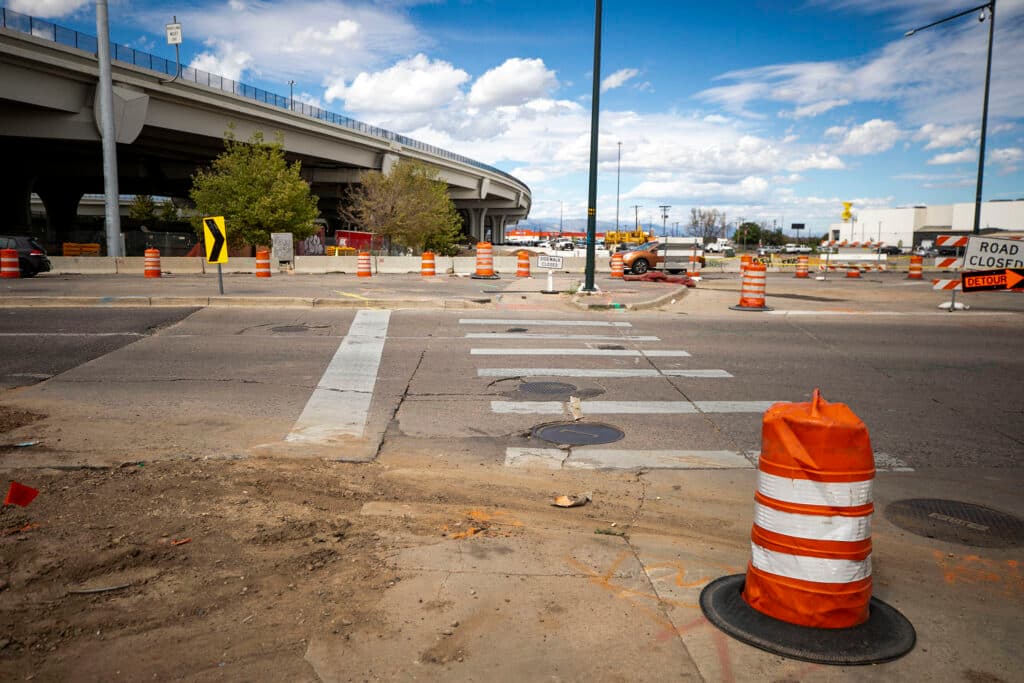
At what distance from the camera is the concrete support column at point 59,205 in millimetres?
66188

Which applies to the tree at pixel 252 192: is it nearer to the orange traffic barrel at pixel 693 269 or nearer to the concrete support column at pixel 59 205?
the orange traffic barrel at pixel 693 269

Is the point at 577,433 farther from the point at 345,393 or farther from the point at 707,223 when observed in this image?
the point at 707,223

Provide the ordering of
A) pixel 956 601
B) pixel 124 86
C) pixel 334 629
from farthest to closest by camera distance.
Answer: pixel 124 86
pixel 956 601
pixel 334 629

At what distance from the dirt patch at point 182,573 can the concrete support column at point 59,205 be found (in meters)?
72.7

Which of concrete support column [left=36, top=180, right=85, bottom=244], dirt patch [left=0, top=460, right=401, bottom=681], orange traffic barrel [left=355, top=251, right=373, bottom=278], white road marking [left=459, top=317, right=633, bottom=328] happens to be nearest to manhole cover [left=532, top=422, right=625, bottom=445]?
dirt patch [left=0, top=460, right=401, bottom=681]

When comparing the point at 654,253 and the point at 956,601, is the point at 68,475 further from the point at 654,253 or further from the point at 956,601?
the point at 654,253

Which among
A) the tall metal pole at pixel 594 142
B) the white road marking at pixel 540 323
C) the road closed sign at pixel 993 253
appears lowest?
the white road marking at pixel 540 323

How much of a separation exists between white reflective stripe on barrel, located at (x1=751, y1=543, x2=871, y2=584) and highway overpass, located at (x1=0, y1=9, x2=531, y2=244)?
122ft

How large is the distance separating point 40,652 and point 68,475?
253 centimetres

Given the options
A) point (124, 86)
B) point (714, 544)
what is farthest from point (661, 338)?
point (124, 86)

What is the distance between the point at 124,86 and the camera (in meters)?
36.0

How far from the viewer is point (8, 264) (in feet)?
74.8

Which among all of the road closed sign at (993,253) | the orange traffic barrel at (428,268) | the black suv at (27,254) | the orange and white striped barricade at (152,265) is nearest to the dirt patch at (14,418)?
the road closed sign at (993,253)

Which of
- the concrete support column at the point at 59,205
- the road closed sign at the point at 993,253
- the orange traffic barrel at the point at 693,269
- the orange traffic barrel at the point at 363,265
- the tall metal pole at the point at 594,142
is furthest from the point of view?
the concrete support column at the point at 59,205
